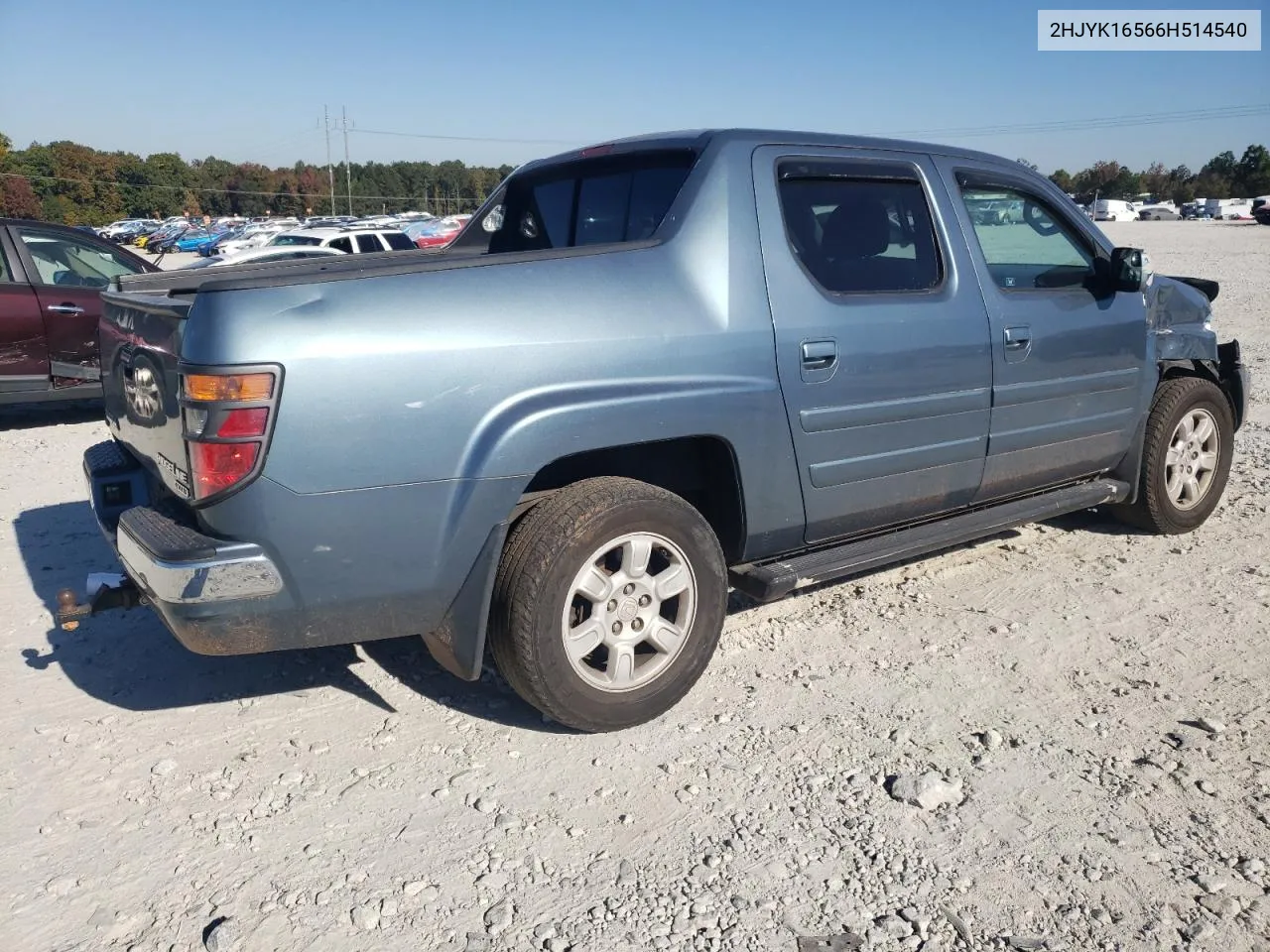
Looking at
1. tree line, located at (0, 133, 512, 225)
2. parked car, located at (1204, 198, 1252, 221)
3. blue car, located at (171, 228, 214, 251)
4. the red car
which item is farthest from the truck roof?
parked car, located at (1204, 198, 1252, 221)

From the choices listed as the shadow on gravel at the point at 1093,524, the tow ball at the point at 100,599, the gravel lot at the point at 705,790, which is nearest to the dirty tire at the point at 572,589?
the gravel lot at the point at 705,790

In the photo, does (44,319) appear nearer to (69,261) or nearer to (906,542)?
(69,261)

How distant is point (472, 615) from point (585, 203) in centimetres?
192

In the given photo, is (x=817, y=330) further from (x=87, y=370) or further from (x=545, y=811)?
(x=87, y=370)

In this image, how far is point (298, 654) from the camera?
13.5 ft

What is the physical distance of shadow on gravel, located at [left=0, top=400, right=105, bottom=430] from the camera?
8.83 meters

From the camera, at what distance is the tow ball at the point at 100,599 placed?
3303 millimetres

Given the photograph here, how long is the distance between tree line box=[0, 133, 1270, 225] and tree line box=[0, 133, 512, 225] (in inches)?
3.7

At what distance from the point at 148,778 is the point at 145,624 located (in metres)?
1.34

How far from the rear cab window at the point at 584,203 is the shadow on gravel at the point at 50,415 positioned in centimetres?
546

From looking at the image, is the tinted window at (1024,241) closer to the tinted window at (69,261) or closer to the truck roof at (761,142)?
the truck roof at (761,142)

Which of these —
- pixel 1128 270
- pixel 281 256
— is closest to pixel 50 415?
pixel 281 256

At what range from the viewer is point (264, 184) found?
344 feet

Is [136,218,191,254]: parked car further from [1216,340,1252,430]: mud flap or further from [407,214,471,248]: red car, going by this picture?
[1216,340,1252,430]: mud flap
